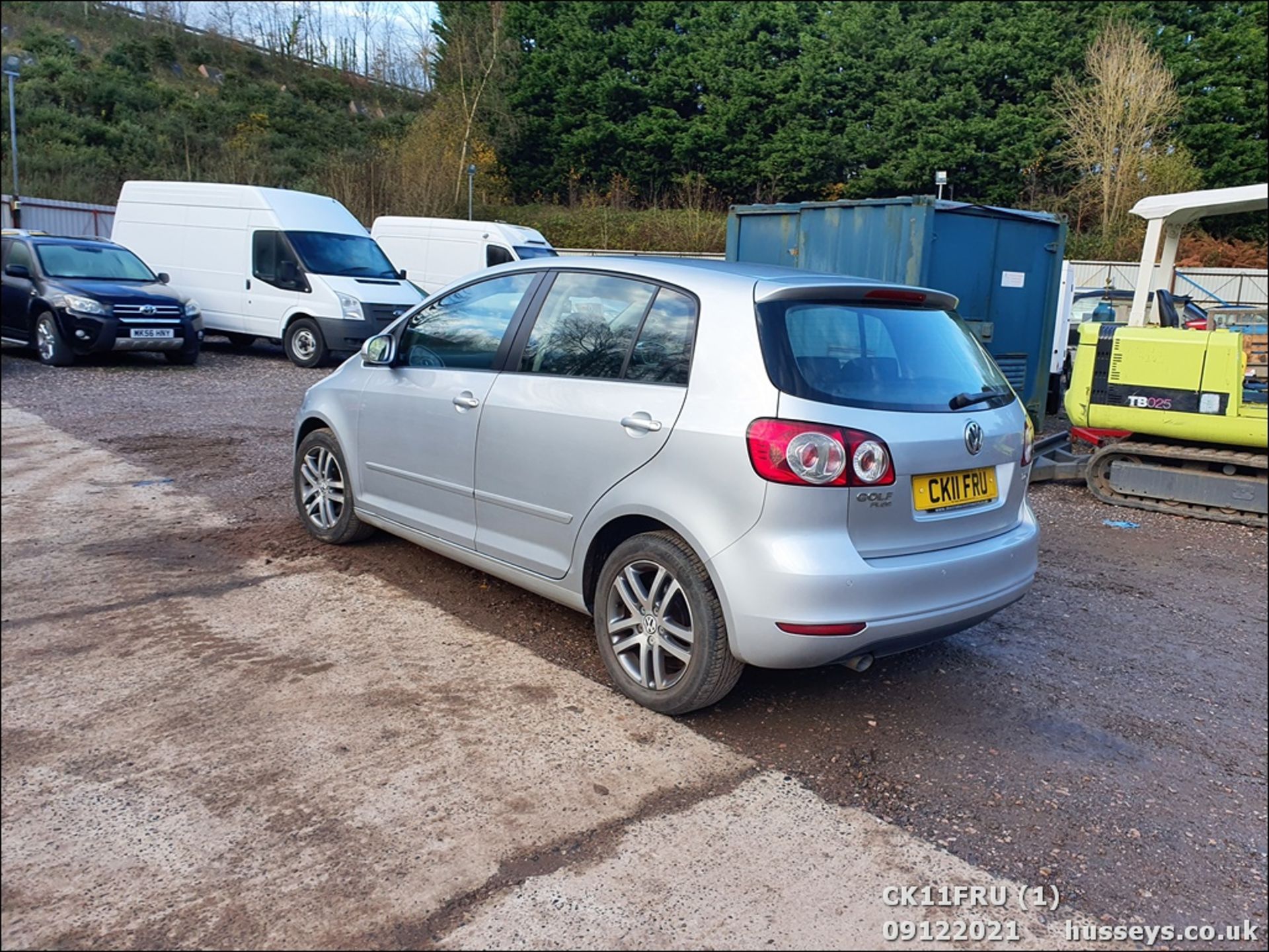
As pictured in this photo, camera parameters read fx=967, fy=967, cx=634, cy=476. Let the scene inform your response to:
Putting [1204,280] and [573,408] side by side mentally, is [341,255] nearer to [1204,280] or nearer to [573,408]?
[573,408]

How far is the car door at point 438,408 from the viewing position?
4461 mm

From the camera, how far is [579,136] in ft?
115

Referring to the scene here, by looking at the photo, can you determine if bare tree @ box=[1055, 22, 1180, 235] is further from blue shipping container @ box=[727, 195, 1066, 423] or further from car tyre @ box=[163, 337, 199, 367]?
car tyre @ box=[163, 337, 199, 367]

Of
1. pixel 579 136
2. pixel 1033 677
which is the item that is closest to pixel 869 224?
pixel 1033 677

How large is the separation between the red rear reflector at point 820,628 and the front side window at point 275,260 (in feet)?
41.1

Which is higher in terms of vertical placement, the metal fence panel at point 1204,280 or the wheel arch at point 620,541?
the metal fence panel at point 1204,280

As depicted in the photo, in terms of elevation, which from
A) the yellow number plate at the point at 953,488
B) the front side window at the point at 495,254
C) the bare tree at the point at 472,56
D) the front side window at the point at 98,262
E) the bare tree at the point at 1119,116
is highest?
the bare tree at the point at 472,56

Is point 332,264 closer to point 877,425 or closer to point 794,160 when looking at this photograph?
point 877,425

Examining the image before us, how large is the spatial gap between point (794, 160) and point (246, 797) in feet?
107

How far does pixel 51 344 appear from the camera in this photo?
3.29 meters

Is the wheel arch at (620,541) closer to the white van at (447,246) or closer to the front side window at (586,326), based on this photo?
the front side window at (586,326)

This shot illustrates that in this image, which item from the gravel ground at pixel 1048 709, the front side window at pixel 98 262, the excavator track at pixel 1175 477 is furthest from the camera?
the front side window at pixel 98 262

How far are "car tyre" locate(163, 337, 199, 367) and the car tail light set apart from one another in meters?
6.21

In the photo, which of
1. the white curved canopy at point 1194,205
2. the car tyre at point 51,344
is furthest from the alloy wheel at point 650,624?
the white curved canopy at point 1194,205
